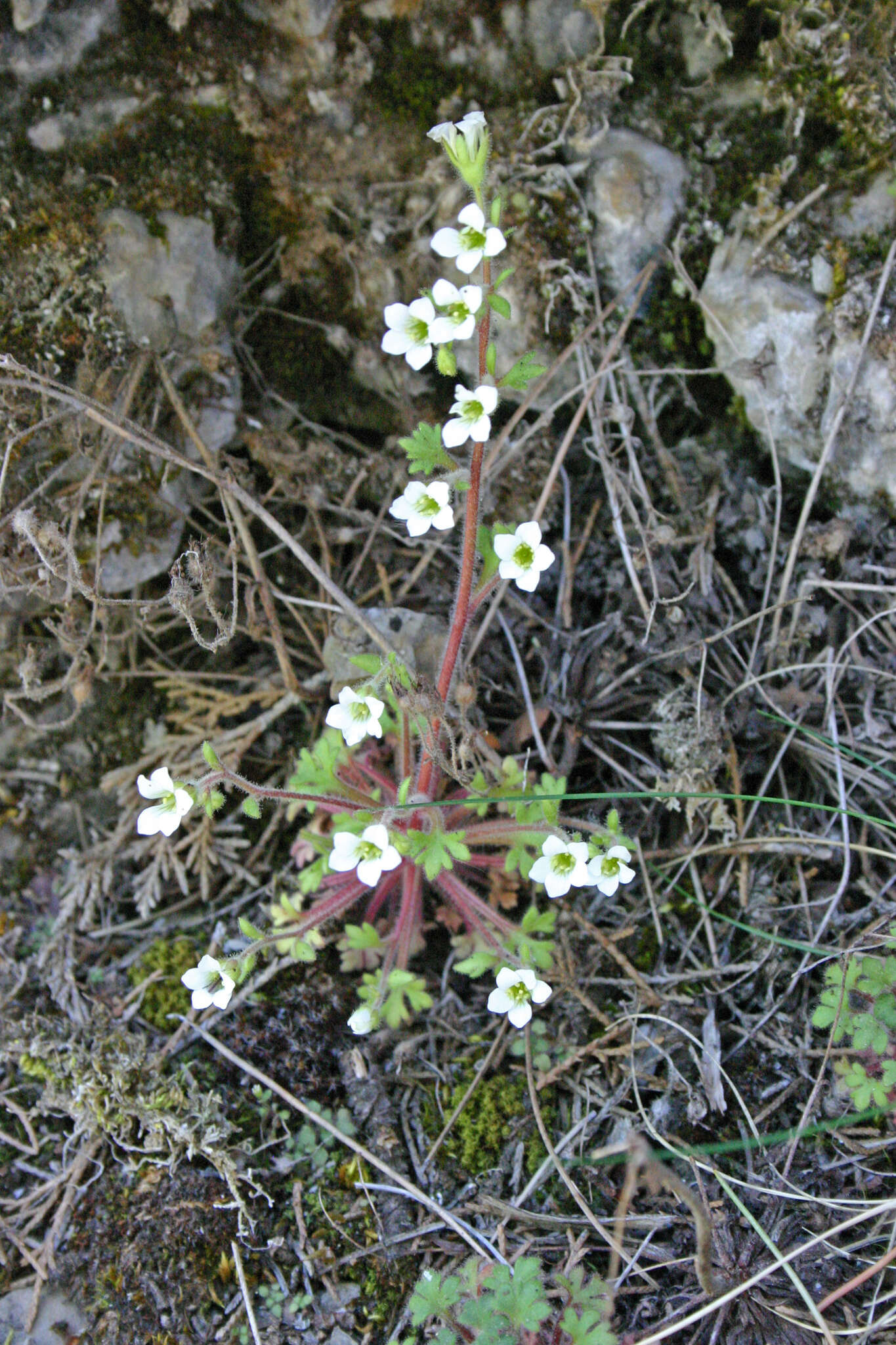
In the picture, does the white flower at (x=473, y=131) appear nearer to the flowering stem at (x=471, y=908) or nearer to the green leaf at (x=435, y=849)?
the green leaf at (x=435, y=849)

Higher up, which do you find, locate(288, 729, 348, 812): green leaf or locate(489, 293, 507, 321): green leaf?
locate(489, 293, 507, 321): green leaf

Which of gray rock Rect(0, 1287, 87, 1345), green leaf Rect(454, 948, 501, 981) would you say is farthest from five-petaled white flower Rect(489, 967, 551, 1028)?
gray rock Rect(0, 1287, 87, 1345)

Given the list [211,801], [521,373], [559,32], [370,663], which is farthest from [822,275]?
[211,801]

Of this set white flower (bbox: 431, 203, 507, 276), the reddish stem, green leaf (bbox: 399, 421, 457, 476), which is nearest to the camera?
white flower (bbox: 431, 203, 507, 276)

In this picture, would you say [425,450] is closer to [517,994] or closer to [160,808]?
[160,808]

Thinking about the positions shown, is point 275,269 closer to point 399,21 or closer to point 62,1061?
point 399,21

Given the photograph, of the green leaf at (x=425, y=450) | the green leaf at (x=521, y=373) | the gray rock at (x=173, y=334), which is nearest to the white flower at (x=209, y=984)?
the green leaf at (x=425, y=450)

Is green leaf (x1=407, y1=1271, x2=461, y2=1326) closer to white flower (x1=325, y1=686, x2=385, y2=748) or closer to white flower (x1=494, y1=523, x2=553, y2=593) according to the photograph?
white flower (x1=325, y1=686, x2=385, y2=748)
